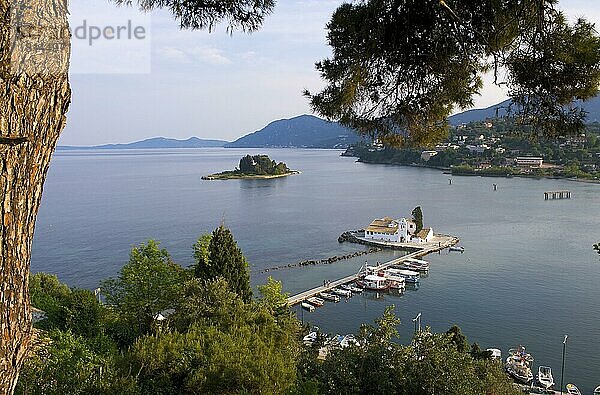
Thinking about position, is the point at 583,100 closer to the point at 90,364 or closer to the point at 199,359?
the point at 199,359

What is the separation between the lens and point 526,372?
9820 millimetres

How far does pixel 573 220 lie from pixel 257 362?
79.7 ft

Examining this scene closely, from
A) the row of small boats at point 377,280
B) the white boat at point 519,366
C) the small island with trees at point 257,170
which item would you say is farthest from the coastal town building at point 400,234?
the small island with trees at point 257,170

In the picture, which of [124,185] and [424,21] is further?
[124,185]

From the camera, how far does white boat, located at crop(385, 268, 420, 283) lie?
54.9 ft

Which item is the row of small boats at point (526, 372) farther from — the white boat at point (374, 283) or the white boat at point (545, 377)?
the white boat at point (374, 283)

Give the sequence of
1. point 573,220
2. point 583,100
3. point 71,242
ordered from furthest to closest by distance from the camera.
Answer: point 573,220
point 71,242
point 583,100

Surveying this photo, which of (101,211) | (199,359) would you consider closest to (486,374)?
(199,359)

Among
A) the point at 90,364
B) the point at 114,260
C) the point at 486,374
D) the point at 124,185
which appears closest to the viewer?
the point at 90,364

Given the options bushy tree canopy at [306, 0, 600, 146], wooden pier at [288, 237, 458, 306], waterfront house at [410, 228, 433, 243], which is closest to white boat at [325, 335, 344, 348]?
wooden pier at [288, 237, 458, 306]

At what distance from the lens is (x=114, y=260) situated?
1758 cm

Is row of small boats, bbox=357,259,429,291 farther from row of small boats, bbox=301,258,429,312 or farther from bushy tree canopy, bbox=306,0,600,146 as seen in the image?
bushy tree canopy, bbox=306,0,600,146

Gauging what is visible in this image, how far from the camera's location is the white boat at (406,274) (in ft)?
54.9

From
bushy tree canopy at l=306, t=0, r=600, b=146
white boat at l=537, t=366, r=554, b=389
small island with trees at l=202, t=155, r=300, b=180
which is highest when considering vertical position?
bushy tree canopy at l=306, t=0, r=600, b=146
